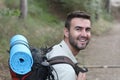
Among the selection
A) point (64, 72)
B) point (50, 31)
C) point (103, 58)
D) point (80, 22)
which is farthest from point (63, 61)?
point (50, 31)

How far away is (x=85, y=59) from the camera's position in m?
11.3

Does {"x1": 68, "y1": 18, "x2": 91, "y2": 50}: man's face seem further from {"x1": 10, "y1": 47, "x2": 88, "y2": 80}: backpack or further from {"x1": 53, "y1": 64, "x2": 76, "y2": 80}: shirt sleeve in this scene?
{"x1": 53, "y1": 64, "x2": 76, "y2": 80}: shirt sleeve

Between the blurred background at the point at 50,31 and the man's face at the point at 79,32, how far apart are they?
436 centimetres

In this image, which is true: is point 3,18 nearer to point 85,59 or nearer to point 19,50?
point 85,59

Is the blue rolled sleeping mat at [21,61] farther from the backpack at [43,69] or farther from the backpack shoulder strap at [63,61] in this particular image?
the backpack shoulder strap at [63,61]

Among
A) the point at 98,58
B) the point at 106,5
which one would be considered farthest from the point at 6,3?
the point at 106,5

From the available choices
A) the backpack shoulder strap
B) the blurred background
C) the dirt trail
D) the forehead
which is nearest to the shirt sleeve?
the backpack shoulder strap

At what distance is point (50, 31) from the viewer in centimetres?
1307

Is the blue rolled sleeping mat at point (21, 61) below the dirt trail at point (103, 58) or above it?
above

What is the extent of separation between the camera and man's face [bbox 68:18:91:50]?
3307mm

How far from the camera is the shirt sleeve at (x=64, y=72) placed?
3.05 meters

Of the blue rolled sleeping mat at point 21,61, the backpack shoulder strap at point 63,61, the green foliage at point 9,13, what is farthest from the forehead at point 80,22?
the green foliage at point 9,13

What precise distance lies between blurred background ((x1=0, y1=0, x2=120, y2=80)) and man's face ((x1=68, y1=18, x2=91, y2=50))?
4.36 metres

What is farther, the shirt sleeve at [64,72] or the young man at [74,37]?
the young man at [74,37]
